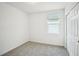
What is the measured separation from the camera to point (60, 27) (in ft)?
10.5

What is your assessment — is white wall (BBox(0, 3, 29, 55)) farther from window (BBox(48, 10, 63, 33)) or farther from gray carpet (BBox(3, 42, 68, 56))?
window (BBox(48, 10, 63, 33))

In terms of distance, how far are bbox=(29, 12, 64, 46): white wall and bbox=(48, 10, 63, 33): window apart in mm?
165

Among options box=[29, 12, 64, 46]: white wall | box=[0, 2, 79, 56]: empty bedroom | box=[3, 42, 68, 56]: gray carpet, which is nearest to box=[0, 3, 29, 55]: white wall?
box=[0, 2, 79, 56]: empty bedroom

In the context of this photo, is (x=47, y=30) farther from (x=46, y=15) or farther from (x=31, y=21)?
(x=31, y=21)

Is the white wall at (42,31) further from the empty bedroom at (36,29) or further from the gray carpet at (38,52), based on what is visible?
the gray carpet at (38,52)

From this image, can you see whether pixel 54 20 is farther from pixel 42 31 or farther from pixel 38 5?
pixel 38 5

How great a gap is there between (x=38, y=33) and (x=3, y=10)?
211 cm

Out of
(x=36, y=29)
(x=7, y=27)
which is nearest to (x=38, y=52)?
(x=7, y=27)

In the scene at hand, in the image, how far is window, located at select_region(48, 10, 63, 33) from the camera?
319 centimetres

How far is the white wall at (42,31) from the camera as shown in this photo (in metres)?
3.24

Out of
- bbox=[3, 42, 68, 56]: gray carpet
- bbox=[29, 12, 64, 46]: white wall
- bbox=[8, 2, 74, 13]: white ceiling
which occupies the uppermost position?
bbox=[8, 2, 74, 13]: white ceiling

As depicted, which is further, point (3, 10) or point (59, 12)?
point (59, 12)

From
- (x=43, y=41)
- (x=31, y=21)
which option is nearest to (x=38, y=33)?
(x=43, y=41)

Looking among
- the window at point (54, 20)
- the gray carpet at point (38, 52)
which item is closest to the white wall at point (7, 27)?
the gray carpet at point (38, 52)
